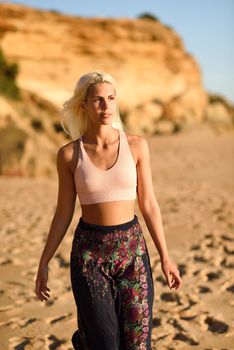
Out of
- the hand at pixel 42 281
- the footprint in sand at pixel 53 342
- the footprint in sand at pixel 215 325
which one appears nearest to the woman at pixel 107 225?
the hand at pixel 42 281

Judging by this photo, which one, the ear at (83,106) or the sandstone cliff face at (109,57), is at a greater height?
the sandstone cliff face at (109,57)

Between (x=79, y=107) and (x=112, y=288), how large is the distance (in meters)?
0.86

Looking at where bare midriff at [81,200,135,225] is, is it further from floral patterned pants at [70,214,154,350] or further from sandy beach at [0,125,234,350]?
sandy beach at [0,125,234,350]

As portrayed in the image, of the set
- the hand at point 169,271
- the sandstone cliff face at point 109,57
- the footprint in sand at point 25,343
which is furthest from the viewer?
the sandstone cliff face at point 109,57

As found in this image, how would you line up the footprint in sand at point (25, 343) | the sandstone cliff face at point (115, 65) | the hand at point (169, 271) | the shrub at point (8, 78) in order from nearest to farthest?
1. the hand at point (169, 271)
2. the footprint in sand at point (25, 343)
3. the shrub at point (8, 78)
4. the sandstone cliff face at point (115, 65)

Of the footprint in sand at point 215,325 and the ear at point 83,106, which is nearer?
the ear at point 83,106

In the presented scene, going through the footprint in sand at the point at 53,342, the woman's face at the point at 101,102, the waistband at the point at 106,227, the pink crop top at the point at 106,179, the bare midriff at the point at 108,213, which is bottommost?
the footprint in sand at the point at 53,342

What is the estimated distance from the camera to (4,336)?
3518 millimetres

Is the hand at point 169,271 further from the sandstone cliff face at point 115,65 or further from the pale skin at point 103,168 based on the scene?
the sandstone cliff face at point 115,65

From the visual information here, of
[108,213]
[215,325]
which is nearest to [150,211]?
[108,213]

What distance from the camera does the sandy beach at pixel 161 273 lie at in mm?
3520

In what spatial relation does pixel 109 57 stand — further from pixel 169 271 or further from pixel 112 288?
pixel 112 288

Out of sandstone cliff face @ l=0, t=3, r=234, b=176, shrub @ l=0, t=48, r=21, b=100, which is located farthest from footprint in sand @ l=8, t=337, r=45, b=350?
shrub @ l=0, t=48, r=21, b=100

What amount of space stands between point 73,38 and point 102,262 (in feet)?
86.5
